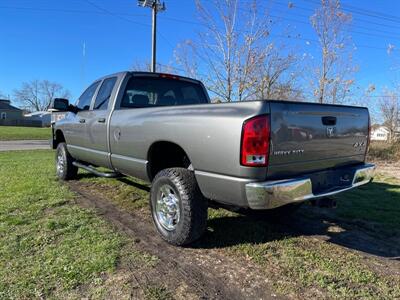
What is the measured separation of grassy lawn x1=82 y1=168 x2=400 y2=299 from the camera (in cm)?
302

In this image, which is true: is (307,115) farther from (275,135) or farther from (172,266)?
(172,266)

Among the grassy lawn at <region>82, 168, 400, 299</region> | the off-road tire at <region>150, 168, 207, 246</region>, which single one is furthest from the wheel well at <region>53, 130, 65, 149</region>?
the off-road tire at <region>150, 168, 207, 246</region>

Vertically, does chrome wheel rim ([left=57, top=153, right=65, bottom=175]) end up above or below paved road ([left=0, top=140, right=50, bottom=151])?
above

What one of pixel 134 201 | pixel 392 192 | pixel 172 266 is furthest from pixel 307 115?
pixel 392 192

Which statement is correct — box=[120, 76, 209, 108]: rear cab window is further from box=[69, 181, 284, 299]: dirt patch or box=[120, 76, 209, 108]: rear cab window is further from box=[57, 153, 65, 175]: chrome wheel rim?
box=[57, 153, 65, 175]: chrome wheel rim

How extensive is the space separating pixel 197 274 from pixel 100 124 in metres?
2.90

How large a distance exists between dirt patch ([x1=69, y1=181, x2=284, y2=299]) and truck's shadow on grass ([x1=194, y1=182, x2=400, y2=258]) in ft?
1.11

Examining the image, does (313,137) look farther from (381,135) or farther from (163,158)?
(381,135)

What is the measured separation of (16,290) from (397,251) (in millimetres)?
3725

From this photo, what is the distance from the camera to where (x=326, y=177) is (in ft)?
11.9

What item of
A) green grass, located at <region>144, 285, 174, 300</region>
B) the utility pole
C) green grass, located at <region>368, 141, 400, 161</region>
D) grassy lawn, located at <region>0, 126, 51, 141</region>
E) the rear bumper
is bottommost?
grassy lawn, located at <region>0, 126, 51, 141</region>

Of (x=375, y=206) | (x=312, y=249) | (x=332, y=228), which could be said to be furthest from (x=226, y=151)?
(x=375, y=206)

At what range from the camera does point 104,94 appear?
558cm

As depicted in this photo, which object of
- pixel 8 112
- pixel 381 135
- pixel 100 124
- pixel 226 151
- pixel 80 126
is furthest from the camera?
pixel 8 112
